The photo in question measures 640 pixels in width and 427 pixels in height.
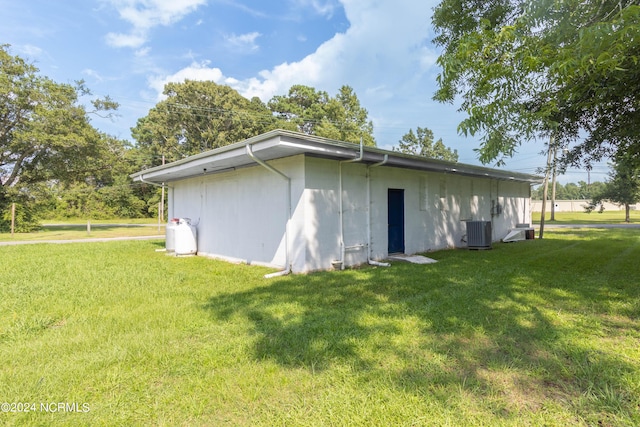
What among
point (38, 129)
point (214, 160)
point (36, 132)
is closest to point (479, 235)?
point (214, 160)

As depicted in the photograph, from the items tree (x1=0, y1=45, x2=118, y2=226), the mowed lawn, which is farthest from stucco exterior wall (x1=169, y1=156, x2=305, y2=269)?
tree (x1=0, y1=45, x2=118, y2=226)

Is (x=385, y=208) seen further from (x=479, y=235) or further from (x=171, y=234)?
(x=171, y=234)

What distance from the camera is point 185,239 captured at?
8766 mm

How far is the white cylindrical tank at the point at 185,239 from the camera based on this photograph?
8.70m

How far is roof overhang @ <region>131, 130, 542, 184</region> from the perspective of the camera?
208 inches

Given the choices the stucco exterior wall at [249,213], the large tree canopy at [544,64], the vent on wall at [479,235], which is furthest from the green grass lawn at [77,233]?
the large tree canopy at [544,64]

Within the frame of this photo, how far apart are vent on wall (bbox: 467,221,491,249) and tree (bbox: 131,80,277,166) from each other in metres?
22.4

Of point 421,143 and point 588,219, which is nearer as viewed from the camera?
point 588,219

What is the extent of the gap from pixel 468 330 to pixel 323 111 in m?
27.6

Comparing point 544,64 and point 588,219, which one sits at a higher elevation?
point 544,64

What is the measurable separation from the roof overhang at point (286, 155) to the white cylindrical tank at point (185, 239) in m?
1.51

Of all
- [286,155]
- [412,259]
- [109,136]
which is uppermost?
[109,136]

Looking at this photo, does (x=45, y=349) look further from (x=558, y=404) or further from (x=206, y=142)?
(x=206, y=142)

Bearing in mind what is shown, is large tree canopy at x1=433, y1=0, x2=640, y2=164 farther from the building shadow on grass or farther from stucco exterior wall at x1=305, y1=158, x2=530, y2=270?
stucco exterior wall at x1=305, y1=158, x2=530, y2=270
